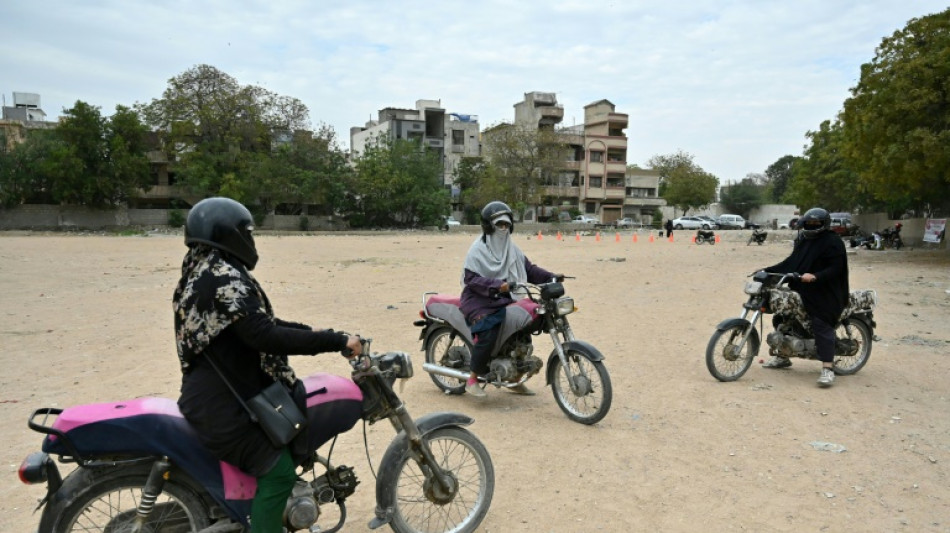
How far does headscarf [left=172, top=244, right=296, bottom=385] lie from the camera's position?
95.6 inches

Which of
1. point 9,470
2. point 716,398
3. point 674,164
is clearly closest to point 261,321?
point 9,470

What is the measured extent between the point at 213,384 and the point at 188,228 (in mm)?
644

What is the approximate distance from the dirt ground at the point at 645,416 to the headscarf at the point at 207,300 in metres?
1.69

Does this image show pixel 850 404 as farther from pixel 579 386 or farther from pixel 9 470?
pixel 9 470

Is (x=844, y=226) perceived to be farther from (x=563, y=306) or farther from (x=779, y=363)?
(x=563, y=306)

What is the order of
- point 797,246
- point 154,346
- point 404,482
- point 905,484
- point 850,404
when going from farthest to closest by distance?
point 154,346 < point 797,246 < point 850,404 < point 905,484 < point 404,482

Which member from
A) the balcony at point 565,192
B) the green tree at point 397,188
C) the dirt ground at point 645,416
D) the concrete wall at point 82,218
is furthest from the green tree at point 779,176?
the dirt ground at point 645,416

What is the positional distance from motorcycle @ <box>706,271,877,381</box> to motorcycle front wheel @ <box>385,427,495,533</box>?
155 inches

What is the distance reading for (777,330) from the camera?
688cm

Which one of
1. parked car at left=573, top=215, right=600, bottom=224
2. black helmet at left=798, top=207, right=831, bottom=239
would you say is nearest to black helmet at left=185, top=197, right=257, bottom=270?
black helmet at left=798, top=207, right=831, bottom=239

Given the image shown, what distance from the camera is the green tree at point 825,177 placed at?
131ft

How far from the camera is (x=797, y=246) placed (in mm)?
6789

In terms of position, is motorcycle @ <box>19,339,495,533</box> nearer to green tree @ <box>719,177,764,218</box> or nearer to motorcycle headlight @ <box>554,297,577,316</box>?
motorcycle headlight @ <box>554,297,577,316</box>

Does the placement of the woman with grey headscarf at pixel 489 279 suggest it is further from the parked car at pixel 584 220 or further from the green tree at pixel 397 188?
the parked car at pixel 584 220
